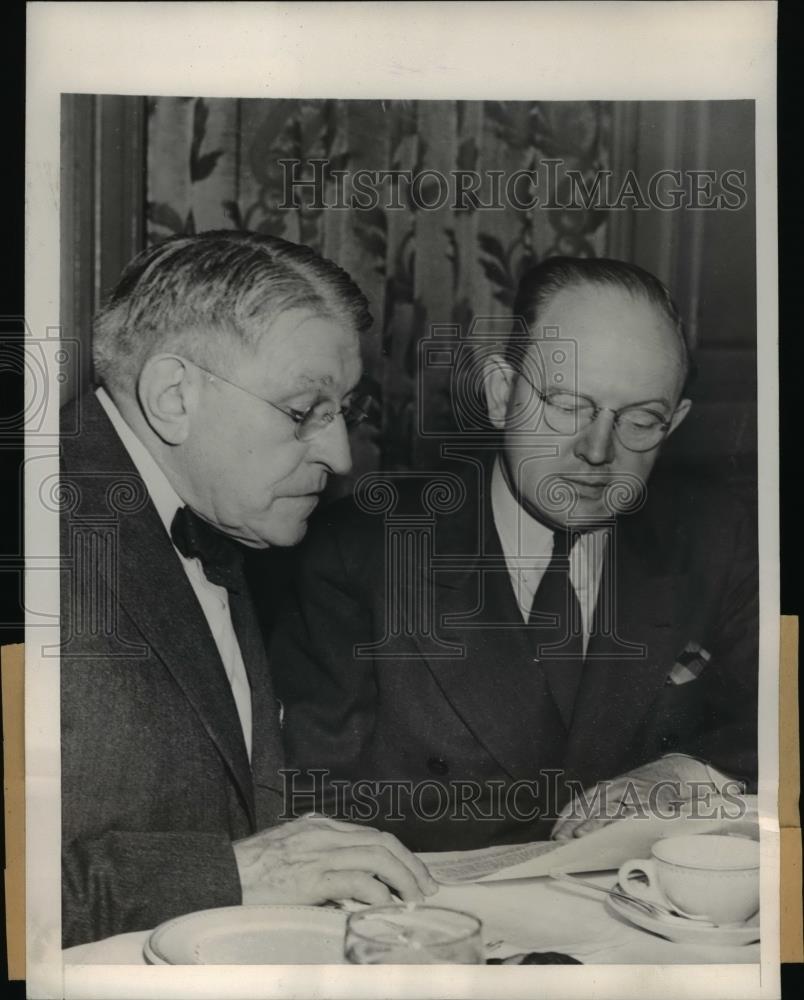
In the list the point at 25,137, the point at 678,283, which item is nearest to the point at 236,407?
the point at 25,137

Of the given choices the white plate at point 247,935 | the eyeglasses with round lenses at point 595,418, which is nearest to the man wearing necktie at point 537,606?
the eyeglasses with round lenses at point 595,418

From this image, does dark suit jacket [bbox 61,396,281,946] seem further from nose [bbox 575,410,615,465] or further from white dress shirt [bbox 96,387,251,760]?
nose [bbox 575,410,615,465]

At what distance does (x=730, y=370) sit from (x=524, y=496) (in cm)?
28

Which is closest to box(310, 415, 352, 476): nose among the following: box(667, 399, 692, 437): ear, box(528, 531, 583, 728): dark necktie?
box(528, 531, 583, 728): dark necktie

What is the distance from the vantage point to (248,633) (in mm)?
1359

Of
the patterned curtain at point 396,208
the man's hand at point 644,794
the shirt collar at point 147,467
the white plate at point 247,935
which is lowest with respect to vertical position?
the white plate at point 247,935

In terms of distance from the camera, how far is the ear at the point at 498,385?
1355mm

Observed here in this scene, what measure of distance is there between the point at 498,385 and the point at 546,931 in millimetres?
620

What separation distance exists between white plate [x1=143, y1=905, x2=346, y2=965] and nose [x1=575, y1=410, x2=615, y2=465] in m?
0.59

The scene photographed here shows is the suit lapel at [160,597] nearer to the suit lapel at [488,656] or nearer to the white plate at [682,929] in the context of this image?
the suit lapel at [488,656]

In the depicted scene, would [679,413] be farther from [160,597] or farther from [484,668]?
[160,597]

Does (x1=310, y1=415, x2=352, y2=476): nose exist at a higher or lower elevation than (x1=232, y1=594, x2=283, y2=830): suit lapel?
higher

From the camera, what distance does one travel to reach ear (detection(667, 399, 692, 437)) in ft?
4.51

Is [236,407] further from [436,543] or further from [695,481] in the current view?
[695,481]
